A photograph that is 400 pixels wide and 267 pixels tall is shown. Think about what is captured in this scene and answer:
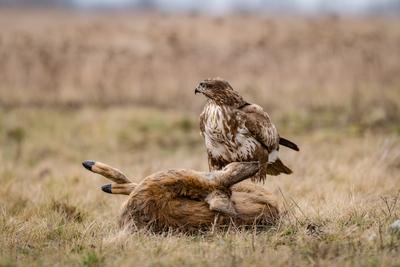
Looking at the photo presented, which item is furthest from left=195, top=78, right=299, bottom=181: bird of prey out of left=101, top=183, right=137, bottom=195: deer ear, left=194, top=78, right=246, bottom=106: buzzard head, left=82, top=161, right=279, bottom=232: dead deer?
left=101, top=183, right=137, bottom=195: deer ear

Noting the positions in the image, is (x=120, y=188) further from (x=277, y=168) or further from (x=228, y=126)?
(x=277, y=168)

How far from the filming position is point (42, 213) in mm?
6074

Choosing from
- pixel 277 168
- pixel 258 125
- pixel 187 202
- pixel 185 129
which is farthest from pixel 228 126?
pixel 185 129

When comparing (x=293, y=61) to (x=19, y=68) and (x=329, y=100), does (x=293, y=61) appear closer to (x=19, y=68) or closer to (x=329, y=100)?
(x=329, y=100)

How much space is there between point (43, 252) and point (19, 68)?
12.4 m

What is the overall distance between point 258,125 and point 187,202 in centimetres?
103

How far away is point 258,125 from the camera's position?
5523 millimetres

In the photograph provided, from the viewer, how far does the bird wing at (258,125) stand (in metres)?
5.49

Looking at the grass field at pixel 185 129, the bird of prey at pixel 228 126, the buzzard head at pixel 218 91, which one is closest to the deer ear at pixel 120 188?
the grass field at pixel 185 129

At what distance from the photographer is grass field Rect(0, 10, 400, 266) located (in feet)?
15.1

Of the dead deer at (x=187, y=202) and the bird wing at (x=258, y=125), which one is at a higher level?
the bird wing at (x=258, y=125)

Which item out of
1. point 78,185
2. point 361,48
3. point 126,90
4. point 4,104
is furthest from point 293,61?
point 78,185

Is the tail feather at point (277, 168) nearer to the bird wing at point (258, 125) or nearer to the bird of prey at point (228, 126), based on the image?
the bird wing at point (258, 125)

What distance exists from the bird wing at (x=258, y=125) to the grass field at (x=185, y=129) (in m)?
0.56
